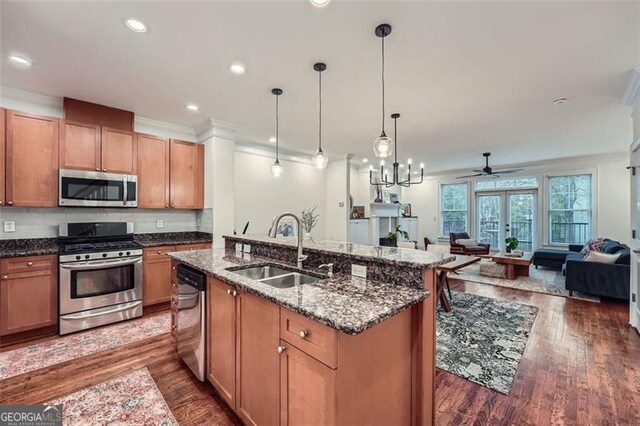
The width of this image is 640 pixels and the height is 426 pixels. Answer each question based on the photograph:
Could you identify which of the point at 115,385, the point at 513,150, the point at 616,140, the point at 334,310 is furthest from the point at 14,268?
the point at 616,140

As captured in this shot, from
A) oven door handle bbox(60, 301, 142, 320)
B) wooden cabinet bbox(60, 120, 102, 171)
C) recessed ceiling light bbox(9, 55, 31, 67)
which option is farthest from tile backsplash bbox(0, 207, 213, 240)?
recessed ceiling light bbox(9, 55, 31, 67)

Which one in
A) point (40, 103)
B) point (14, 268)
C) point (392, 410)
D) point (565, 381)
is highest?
point (40, 103)

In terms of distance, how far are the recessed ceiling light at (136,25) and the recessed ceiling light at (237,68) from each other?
0.72 m

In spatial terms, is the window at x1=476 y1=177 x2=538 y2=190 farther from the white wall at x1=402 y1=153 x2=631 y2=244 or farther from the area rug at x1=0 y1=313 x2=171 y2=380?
the area rug at x1=0 y1=313 x2=171 y2=380

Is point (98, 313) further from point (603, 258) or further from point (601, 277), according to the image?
point (603, 258)

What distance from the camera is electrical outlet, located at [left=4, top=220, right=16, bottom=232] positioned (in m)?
3.19

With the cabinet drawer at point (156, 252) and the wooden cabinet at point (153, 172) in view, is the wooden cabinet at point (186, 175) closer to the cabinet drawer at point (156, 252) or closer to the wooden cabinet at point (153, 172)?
the wooden cabinet at point (153, 172)

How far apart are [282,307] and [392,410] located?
0.79 metres

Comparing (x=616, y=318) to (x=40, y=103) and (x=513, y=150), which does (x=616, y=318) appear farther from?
(x=40, y=103)

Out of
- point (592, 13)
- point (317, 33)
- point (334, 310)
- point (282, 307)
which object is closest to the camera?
point (334, 310)

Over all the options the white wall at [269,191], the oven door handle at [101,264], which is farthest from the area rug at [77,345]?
the white wall at [269,191]

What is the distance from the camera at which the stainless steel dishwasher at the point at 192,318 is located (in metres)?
2.10

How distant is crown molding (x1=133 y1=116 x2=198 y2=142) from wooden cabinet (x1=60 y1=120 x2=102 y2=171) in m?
0.59

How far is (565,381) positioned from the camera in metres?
2.26
